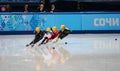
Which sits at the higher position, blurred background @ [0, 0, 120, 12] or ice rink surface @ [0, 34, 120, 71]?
ice rink surface @ [0, 34, 120, 71]

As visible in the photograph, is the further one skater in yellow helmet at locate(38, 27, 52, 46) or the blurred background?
the blurred background

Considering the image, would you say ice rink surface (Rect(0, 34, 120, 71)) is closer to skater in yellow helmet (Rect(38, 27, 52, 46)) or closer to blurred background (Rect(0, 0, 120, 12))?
skater in yellow helmet (Rect(38, 27, 52, 46))

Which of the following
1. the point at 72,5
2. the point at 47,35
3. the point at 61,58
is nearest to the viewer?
the point at 61,58

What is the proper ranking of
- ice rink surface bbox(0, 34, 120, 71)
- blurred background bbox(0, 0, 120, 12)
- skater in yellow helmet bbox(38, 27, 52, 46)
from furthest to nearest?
1. blurred background bbox(0, 0, 120, 12)
2. skater in yellow helmet bbox(38, 27, 52, 46)
3. ice rink surface bbox(0, 34, 120, 71)

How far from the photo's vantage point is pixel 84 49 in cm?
1018

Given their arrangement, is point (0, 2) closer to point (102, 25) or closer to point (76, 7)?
point (76, 7)

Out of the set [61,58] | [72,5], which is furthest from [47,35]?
[72,5]

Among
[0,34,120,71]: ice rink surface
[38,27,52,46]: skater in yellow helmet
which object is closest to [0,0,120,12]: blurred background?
[38,27,52,46]: skater in yellow helmet

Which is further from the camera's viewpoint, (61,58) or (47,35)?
(47,35)

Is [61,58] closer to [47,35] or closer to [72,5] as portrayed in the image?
[47,35]

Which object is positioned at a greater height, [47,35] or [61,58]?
[61,58]

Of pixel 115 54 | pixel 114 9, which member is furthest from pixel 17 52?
pixel 114 9

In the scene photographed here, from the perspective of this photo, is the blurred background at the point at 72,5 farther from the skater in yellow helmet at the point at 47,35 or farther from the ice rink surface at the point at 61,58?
the ice rink surface at the point at 61,58

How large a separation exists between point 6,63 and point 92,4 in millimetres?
12325
